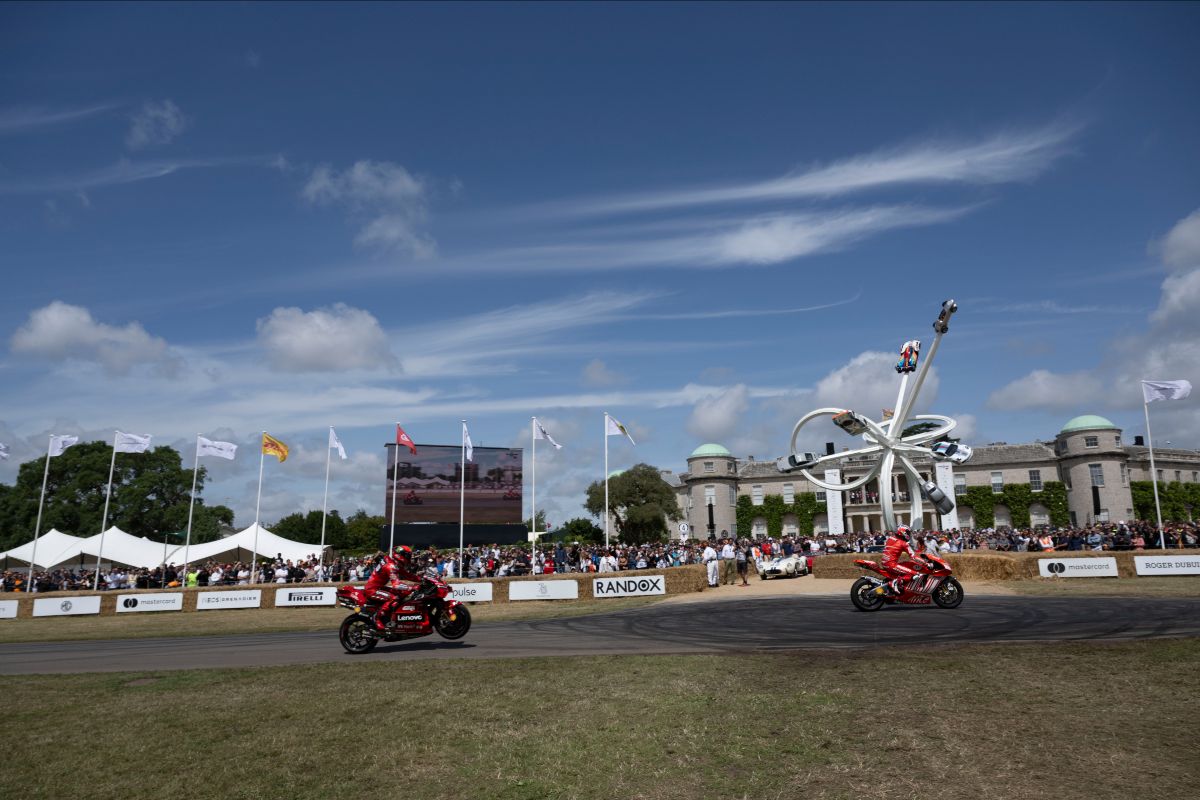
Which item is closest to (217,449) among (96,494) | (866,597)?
(866,597)

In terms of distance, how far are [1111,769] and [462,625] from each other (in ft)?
41.9

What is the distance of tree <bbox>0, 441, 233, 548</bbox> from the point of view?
79.1 meters

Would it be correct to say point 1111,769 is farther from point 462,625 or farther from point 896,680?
point 462,625

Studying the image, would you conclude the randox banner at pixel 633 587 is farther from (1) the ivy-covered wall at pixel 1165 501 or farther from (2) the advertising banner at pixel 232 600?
(1) the ivy-covered wall at pixel 1165 501

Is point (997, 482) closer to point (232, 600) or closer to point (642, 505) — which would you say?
point (642, 505)

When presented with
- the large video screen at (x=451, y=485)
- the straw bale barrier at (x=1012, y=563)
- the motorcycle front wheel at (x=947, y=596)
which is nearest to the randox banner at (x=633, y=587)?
the straw bale barrier at (x=1012, y=563)

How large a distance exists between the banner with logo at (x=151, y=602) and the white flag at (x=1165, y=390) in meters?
47.9

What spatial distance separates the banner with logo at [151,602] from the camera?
1361 inches

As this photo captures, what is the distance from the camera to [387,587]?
16.1m

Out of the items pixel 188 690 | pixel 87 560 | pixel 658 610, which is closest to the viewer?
pixel 188 690

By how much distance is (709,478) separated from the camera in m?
110

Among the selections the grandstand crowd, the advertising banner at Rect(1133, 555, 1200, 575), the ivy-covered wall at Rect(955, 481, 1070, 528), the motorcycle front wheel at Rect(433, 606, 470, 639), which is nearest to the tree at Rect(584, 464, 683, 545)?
the ivy-covered wall at Rect(955, 481, 1070, 528)

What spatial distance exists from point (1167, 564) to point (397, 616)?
2825cm

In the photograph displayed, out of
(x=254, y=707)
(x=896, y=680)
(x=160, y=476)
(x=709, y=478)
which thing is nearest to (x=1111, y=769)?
(x=896, y=680)
